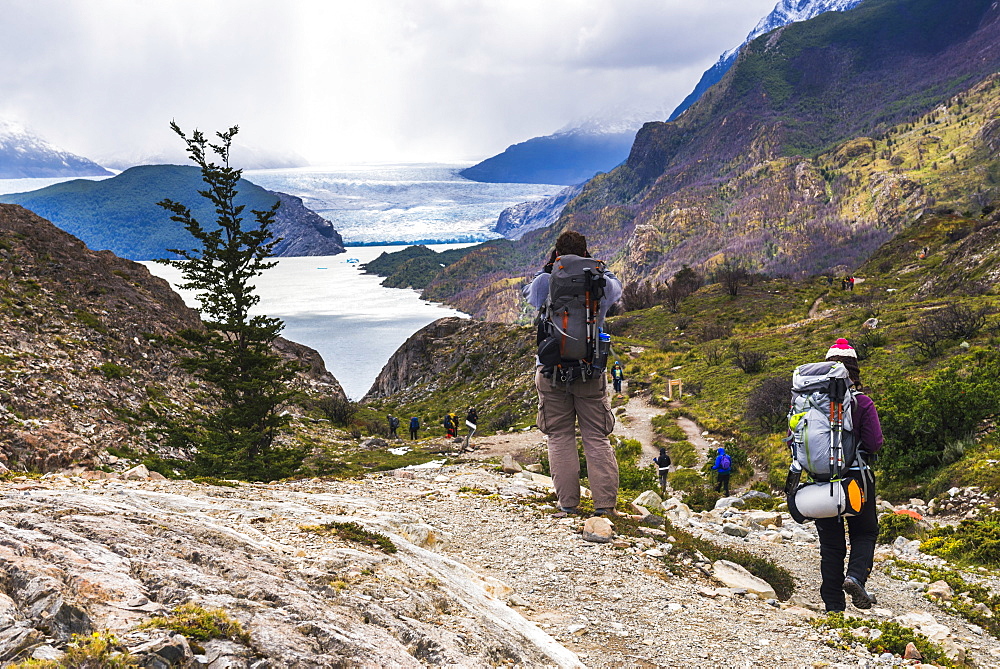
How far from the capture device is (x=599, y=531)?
24.0ft

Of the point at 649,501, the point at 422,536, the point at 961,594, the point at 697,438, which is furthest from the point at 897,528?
the point at 697,438

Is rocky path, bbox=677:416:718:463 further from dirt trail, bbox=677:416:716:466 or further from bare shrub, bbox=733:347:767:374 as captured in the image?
bare shrub, bbox=733:347:767:374

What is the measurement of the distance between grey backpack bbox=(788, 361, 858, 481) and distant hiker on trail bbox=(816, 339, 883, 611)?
0.11 metres

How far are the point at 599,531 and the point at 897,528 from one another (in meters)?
5.30

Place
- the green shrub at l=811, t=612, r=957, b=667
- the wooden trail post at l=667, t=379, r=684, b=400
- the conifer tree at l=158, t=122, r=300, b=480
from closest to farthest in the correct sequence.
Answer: the green shrub at l=811, t=612, r=957, b=667, the conifer tree at l=158, t=122, r=300, b=480, the wooden trail post at l=667, t=379, r=684, b=400

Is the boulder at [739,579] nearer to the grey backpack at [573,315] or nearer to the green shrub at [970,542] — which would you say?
the grey backpack at [573,315]

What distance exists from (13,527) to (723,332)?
147 feet

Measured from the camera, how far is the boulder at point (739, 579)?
20.7 feet

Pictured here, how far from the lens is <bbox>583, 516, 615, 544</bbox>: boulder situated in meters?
7.26

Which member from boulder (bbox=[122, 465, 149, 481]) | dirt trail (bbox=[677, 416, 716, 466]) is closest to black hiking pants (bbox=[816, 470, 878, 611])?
boulder (bbox=[122, 465, 149, 481])

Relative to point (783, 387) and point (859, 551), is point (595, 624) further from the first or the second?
point (783, 387)

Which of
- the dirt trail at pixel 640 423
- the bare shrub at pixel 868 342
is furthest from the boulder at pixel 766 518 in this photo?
the bare shrub at pixel 868 342

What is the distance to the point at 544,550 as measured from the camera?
7.06 m

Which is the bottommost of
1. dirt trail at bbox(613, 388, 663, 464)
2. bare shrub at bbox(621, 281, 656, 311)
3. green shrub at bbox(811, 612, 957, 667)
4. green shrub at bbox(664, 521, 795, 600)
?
dirt trail at bbox(613, 388, 663, 464)
